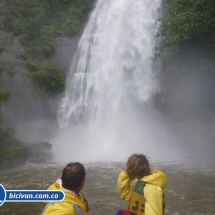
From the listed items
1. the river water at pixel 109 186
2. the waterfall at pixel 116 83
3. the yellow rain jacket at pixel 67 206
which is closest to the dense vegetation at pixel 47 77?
the waterfall at pixel 116 83

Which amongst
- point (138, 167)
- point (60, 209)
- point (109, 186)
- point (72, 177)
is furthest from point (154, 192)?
point (109, 186)

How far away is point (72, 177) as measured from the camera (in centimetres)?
207

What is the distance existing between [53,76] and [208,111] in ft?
32.5

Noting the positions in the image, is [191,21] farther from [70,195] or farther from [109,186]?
[70,195]

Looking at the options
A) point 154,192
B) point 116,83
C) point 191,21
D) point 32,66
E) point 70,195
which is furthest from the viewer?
point 32,66

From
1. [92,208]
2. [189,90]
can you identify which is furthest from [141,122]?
[92,208]

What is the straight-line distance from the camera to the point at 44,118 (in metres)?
15.9

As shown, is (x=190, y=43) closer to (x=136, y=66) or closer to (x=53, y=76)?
(x=136, y=66)

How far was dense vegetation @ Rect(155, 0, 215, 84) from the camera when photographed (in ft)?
38.1

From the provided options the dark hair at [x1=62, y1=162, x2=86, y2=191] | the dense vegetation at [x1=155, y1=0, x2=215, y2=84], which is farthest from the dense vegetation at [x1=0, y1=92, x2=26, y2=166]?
the dense vegetation at [x1=155, y1=0, x2=215, y2=84]

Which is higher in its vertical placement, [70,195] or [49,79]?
[49,79]

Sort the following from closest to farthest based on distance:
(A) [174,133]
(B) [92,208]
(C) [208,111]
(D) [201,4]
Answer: (B) [92,208], (D) [201,4], (C) [208,111], (A) [174,133]

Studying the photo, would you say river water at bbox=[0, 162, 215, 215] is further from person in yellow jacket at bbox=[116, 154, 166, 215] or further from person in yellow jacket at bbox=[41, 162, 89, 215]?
person in yellow jacket at bbox=[41, 162, 89, 215]

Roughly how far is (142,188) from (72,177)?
713mm
